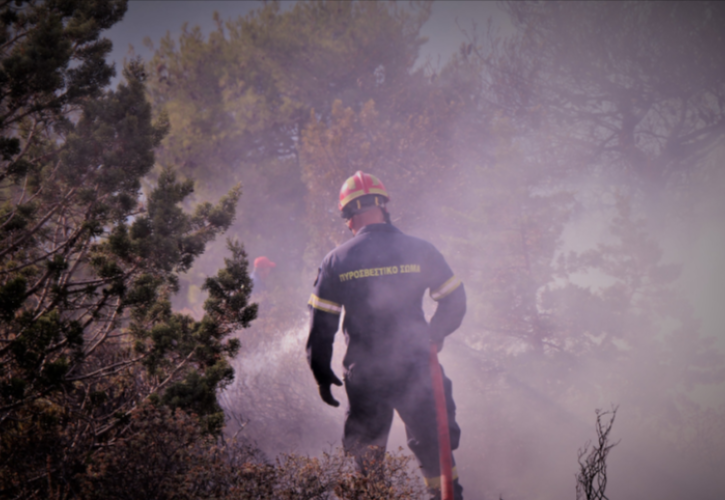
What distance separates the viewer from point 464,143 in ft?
32.0

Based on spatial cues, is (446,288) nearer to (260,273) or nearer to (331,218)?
(331,218)

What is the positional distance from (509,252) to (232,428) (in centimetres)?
642

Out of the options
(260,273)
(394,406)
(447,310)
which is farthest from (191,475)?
(260,273)

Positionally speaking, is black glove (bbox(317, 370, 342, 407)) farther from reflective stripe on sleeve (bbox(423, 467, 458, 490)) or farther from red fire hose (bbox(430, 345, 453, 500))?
reflective stripe on sleeve (bbox(423, 467, 458, 490))

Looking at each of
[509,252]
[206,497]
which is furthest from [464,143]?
[206,497]

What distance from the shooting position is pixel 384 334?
9.24 feet

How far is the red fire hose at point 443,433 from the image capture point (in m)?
2.48

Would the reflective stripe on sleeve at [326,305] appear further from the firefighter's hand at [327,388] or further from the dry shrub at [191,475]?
the dry shrub at [191,475]

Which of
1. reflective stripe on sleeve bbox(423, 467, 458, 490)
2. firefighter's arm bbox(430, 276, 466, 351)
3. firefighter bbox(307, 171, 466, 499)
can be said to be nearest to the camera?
reflective stripe on sleeve bbox(423, 467, 458, 490)

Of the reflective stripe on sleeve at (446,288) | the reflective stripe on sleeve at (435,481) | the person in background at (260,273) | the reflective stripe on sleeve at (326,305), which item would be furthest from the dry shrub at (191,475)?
the person in background at (260,273)

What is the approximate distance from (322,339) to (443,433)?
1192 mm

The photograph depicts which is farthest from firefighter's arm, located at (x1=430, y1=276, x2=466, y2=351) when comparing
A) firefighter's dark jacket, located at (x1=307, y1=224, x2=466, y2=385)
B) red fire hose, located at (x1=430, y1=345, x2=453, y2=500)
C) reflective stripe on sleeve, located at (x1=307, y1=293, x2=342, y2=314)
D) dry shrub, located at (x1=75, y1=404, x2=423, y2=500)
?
dry shrub, located at (x1=75, y1=404, x2=423, y2=500)

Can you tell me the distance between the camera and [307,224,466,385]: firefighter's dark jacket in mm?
2816

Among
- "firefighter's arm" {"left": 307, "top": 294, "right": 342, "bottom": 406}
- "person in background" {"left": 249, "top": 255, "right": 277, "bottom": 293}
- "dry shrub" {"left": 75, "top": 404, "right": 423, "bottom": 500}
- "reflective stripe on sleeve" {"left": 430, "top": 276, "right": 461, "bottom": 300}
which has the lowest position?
"dry shrub" {"left": 75, "top": 404, "right": 423, "bottom": 500}
